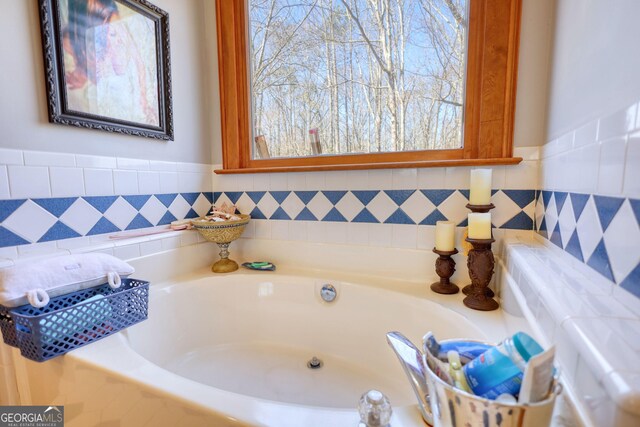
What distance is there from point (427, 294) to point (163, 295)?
1.07 m

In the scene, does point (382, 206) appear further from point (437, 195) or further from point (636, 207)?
point (636, 207)

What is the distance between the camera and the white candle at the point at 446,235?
3.64ft

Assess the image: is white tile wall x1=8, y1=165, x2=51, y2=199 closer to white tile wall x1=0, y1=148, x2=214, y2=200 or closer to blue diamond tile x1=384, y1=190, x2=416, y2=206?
white tile wall x1=0, y1=148, x2=214, y2=200

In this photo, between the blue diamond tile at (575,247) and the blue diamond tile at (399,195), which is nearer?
the blue diamond tile at (575,247)

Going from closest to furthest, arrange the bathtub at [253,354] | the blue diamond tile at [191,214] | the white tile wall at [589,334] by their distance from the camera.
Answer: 1. the white tile wall at [589,334]
2. the bathtub at [253,354]
3. the blue diamond tile at [191,214]

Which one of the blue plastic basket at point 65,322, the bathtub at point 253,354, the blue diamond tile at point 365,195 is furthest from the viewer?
the blue diamond tile at point 365,195

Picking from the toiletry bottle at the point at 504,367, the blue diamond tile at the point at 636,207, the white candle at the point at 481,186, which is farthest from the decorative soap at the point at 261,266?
the blue diamond tile at the point at 636,207

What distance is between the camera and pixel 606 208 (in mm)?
538

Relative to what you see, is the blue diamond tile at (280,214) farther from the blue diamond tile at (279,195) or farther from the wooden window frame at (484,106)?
the wooden window frame at (484,106)

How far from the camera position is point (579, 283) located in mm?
552

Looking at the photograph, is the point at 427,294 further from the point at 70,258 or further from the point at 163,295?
the point at 70,258

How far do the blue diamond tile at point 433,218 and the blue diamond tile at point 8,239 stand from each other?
1441 mm

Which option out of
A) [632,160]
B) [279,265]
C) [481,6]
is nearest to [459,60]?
[481,6]

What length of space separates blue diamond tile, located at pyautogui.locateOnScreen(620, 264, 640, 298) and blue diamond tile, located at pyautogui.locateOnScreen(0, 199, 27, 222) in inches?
60.1
